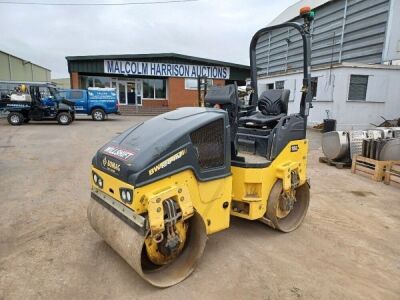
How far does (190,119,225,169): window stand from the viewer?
2785 mm

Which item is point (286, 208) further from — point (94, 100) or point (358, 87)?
point (94, 100)

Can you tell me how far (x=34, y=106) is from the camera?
14719mm

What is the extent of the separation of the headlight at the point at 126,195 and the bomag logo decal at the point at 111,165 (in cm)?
19

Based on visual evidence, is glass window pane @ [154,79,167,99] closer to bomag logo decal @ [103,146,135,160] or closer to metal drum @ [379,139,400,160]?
metal drum @ [379,139,400,160]

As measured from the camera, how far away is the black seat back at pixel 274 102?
390 centimetres

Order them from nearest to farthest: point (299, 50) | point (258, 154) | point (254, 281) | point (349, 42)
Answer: point (254, 281), point (258, 154), point (349, 42), point (299, 50)

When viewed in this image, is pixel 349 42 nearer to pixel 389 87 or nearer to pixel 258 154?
pixel 389 87

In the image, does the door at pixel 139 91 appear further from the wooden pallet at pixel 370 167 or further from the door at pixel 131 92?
the wooden pallet at pixel 370 167

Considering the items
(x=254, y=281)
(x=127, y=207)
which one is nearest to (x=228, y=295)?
(x=254, y=281)

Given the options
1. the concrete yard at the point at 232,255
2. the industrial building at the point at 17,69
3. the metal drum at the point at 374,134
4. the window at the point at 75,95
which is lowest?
the concrete yard at the point at 232,255

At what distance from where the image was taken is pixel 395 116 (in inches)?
488

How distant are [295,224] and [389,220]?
56.6 inches

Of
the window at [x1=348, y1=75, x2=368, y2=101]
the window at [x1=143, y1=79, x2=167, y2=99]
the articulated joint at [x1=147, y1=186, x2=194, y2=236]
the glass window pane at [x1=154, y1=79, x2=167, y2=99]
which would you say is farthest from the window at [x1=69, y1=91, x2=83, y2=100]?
the articulated joint at [x1=147, y1=186, x2=194, y2=236]

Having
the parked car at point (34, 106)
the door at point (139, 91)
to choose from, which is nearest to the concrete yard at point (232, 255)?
the parked car at point (34, 106)
